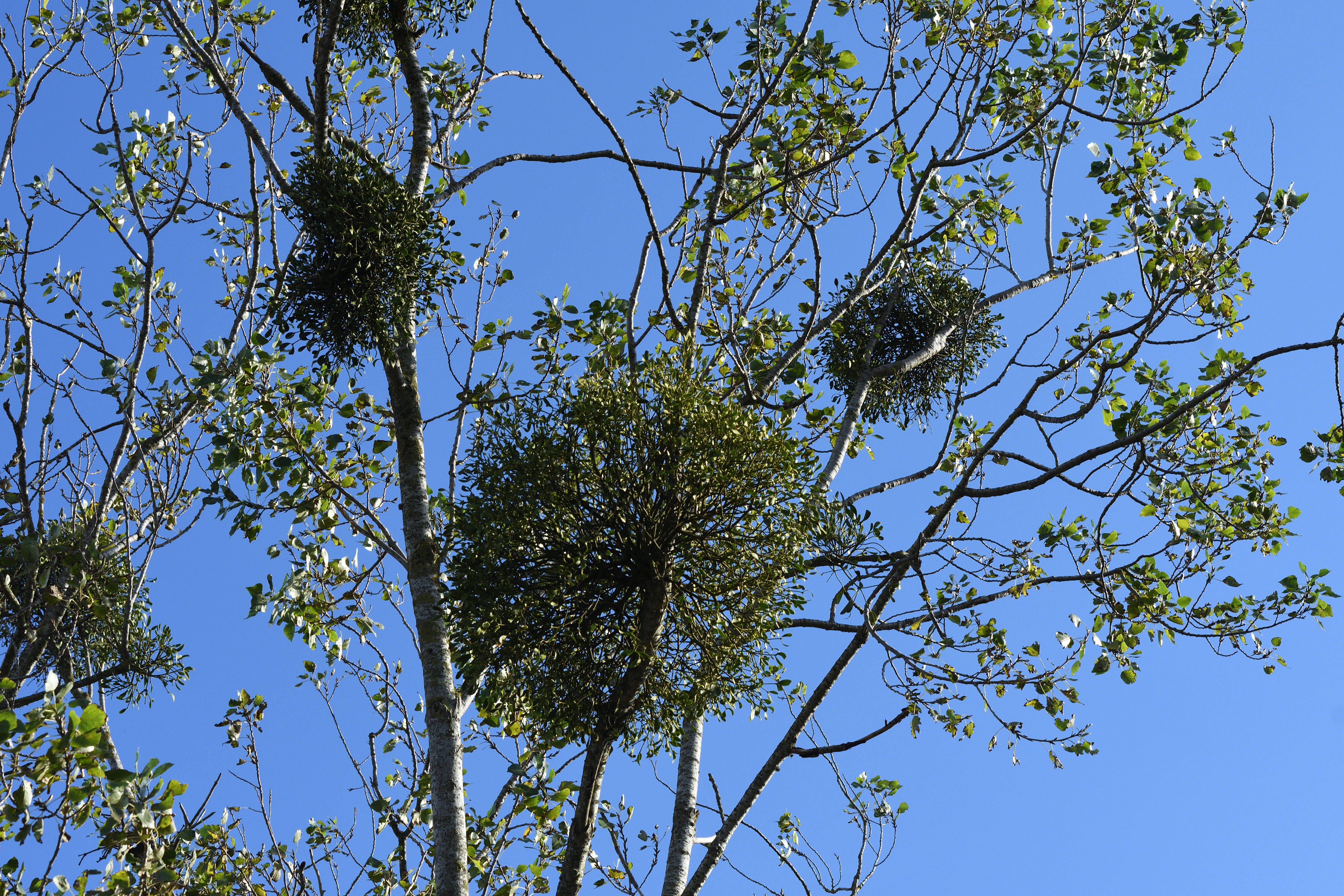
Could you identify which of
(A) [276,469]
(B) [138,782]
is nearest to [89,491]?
(A) [276,469]

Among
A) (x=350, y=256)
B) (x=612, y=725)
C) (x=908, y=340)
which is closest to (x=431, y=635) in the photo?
(x=612, y=725)

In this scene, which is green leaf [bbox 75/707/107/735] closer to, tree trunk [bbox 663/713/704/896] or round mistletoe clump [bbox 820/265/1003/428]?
tree trunk [bbox 663/713/704/896]

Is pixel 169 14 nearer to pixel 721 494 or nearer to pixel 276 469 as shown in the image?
pixel 276 469

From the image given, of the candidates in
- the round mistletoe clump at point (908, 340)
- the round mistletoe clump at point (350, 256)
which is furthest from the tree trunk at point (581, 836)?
the round mistletoe clump at point (908, 340)

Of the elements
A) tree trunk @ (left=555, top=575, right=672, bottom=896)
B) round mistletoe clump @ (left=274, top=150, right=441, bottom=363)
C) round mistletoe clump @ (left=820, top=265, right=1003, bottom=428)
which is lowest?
tree trunk @ (left=555, top=575, right=672, bottom=896)

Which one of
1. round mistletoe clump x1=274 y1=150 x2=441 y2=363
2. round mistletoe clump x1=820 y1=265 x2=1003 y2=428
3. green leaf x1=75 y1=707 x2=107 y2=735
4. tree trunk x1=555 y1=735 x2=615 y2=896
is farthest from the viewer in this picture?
round mistletoe clump x1=820 y1=265 x2=1003 y2=428

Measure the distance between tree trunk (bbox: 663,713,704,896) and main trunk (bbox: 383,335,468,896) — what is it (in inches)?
30.9

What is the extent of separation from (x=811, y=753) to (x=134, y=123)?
4.17 metres

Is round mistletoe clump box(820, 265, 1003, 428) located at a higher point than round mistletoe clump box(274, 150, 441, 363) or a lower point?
higher

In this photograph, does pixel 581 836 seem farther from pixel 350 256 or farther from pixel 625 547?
pixel 350 256

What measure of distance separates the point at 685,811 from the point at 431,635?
3.95 ft

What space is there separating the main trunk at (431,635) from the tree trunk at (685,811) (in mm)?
785

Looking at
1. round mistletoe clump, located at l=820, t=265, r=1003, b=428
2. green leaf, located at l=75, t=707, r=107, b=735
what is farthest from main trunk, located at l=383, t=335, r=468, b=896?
round mistletoe clump, located at l=820, t=265, r=1003, b=428

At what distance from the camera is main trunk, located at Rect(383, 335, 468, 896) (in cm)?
306
